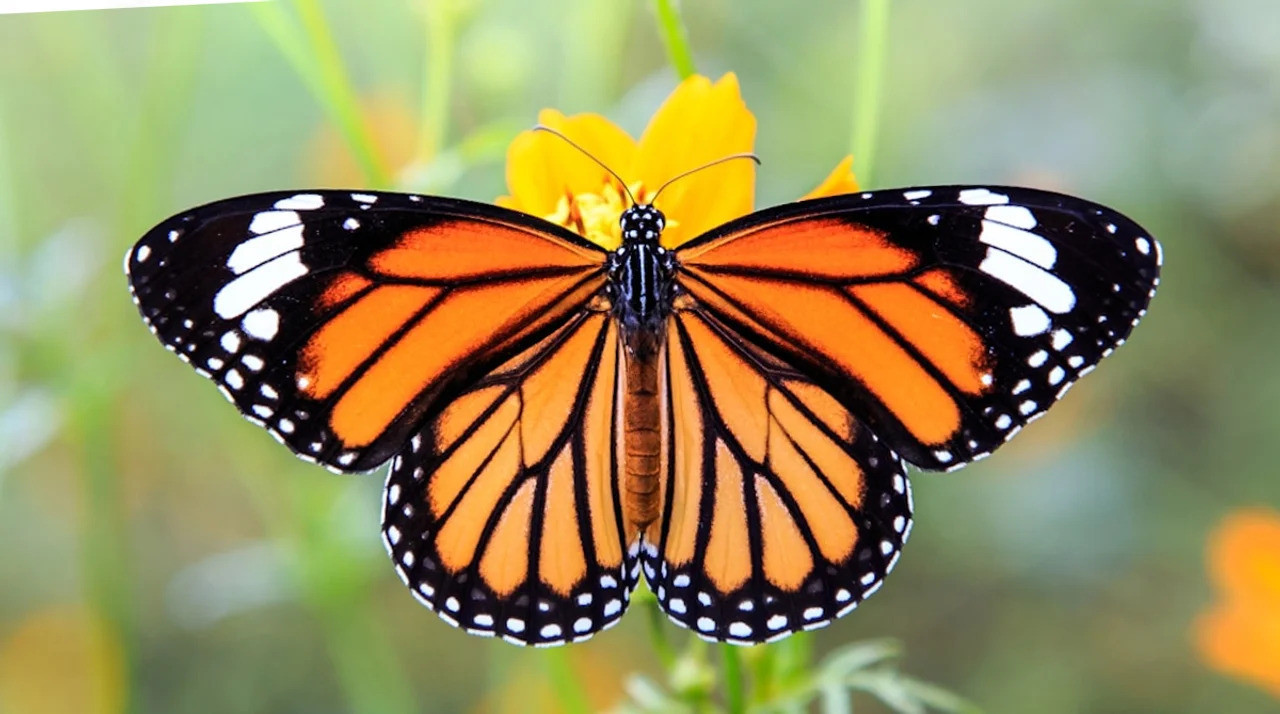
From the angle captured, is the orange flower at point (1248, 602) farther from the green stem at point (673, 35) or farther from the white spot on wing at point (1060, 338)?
the green stem at point (673, 35)

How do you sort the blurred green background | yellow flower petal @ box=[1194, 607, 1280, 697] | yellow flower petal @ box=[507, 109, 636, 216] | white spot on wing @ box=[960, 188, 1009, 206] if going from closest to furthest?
white spot on wing @ box=[960, 188, 1009, 206], yellow flower petal @ box=[507, 109, 636, 216], yellow flower petal @ box=[1194, 607, 1280, 697], the blurred green background

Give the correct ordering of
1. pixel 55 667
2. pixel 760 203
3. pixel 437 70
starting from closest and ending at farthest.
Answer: pixel 437 70 → pixel 760 203 → pixel 55 667

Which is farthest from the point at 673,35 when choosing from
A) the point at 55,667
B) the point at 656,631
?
the point at 55,667

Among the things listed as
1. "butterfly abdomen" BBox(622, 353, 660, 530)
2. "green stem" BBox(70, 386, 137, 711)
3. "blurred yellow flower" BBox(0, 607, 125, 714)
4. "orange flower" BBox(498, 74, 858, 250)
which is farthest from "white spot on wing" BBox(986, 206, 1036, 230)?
"blurred yellow flower" BBox(0, 607, 125, 714)

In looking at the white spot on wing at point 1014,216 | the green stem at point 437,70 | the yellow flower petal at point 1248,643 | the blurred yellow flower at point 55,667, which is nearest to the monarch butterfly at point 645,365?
the white spot on wing at point 1014,216

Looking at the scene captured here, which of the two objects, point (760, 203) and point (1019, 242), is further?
point (760, 203)

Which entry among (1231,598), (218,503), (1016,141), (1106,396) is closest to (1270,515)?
(1231,598)

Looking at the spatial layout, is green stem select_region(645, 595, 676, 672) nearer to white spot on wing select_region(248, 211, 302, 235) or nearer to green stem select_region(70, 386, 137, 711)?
white spot on wing select_region(248, 211, 302, 235)

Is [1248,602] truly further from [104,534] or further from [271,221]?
[104,534]
